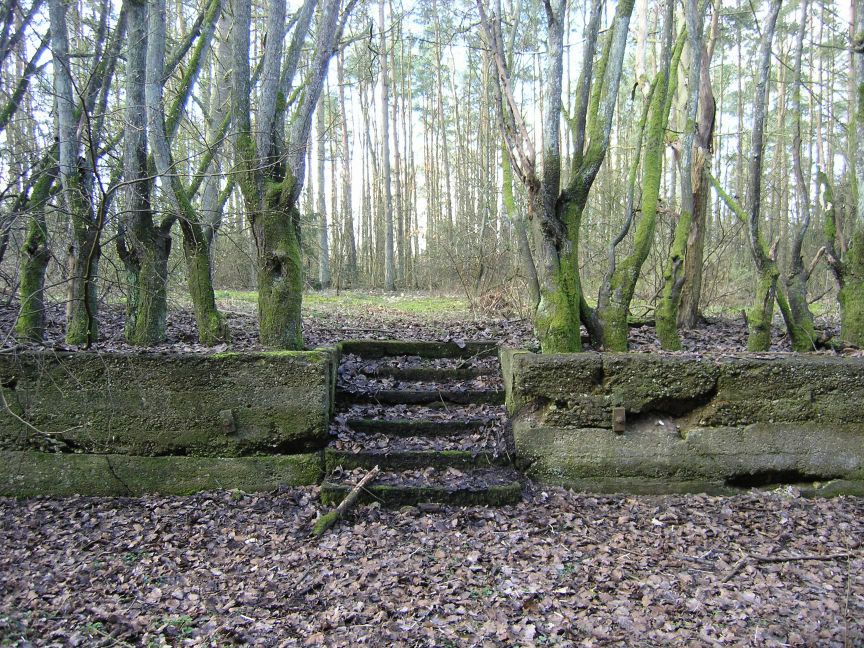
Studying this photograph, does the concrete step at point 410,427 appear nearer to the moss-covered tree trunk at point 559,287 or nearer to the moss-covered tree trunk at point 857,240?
the moss-covered tree trunk at point 559,287

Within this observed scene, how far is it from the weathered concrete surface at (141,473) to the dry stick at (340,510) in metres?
0.46

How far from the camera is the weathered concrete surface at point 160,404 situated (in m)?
4.47

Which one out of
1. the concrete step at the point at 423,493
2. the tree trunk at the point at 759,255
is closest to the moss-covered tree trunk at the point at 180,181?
the concrete step at the point at 423,493


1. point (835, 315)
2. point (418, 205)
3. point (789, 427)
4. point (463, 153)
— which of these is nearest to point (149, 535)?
point (789, 427)

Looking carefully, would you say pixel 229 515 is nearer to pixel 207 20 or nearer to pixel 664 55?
pixel 207 20

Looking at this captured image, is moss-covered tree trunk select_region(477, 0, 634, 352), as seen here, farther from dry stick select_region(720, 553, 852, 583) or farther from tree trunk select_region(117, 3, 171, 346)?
tree trunk select_region(117, 3, 171, 346)

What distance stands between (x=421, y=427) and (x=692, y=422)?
2.17 m

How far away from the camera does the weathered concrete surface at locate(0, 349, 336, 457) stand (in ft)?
14.7

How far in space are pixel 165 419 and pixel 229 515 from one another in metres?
0.97

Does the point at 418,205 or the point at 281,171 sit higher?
the point at 418,205

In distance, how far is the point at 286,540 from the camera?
3787 mm

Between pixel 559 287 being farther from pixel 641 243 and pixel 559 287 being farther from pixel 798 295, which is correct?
pixel 798 295

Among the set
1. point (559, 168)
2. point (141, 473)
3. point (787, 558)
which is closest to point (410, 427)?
point (141, 473)

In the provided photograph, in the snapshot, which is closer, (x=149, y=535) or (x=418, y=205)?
(x=149, y=535)
